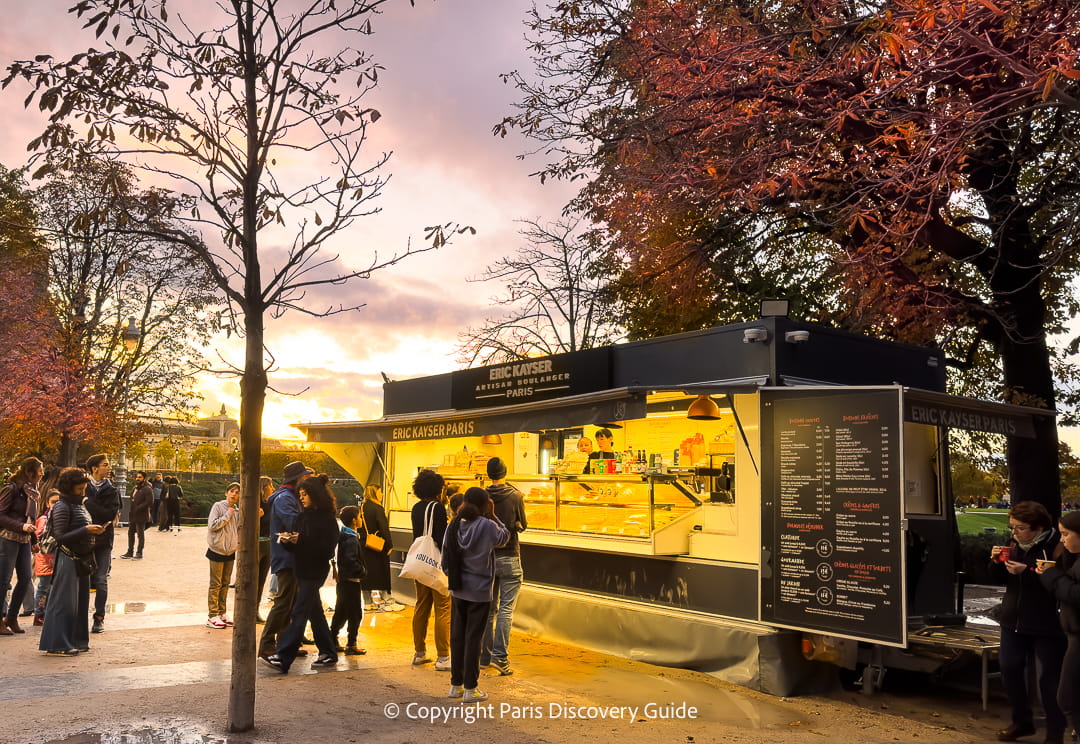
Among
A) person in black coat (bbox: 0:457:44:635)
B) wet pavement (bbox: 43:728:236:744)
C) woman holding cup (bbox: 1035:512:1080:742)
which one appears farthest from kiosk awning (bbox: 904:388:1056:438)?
person in black coat (bbox: 0:457:44:635)

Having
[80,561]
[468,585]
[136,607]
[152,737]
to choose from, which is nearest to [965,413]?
[468,585]

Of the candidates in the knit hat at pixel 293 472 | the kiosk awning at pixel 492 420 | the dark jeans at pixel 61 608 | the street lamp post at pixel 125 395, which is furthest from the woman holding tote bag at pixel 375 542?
the street lamp post at pixel 125 395

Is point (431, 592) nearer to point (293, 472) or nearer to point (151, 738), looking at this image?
point (293, 472)

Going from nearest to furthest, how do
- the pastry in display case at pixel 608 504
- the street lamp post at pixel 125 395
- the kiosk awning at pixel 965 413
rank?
1. the kiosk awning at pixel 965 413
2. the pastry in display case at pixel 608 504
3. the street lamp post at pixel 125 395

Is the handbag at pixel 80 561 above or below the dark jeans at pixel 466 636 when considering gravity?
above

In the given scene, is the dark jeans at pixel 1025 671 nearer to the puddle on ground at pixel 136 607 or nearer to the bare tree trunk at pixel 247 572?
the bare tree trunk at pixel 247 572

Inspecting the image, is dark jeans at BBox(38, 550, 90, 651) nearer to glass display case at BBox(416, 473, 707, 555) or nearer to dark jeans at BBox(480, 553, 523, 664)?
dark jeans at BBox(480, 553, 523, 664)

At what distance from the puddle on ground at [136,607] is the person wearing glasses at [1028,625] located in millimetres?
9840

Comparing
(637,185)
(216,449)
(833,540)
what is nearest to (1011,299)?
(637,185)

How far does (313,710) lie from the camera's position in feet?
21.2

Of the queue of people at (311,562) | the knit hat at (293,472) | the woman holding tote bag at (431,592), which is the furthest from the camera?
the knit hat at (293,472)

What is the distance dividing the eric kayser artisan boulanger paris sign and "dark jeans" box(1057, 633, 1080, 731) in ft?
16.6

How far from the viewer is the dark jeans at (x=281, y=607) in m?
8.00

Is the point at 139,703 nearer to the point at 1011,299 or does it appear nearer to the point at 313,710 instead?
the point at 313,710
